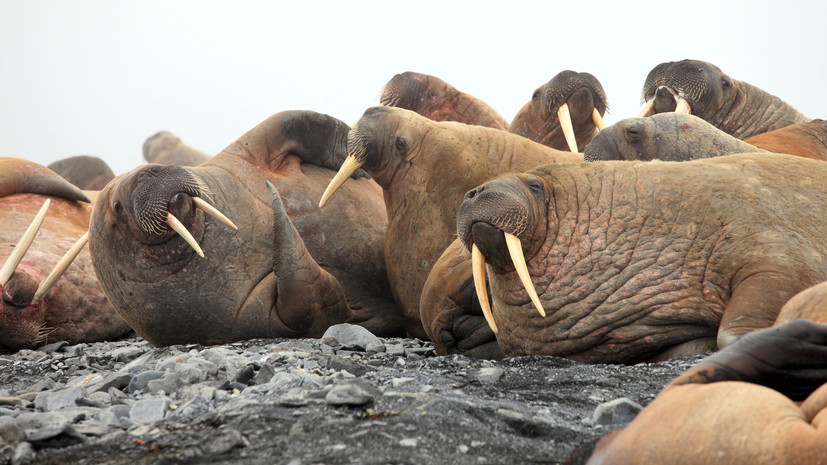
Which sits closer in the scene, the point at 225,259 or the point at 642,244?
the point at 642,244

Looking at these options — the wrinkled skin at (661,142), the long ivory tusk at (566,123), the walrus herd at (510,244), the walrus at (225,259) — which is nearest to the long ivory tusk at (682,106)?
the walrus herd at (510,244)

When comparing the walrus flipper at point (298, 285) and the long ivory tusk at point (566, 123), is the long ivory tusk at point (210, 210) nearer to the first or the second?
the walrus flipper at point (298, 285)

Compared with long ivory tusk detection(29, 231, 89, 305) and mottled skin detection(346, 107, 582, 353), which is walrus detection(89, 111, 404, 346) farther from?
mottled skin detection(346, 107, 582, 353)

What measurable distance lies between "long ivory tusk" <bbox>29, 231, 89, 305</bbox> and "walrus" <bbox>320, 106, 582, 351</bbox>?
5.95 feet

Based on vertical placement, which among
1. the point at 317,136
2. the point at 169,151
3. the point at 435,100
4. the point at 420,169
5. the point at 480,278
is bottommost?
the point at 169,151

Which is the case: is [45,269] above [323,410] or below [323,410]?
below

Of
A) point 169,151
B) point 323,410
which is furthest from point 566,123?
point 169,151

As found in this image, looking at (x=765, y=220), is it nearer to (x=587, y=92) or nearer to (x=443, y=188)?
(x=443, y=188)

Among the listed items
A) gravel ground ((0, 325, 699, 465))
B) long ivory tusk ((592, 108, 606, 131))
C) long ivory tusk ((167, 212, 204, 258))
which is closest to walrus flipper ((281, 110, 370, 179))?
long ivory tusk ((167, 212, 204, 258))

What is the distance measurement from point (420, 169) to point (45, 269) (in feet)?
10.1

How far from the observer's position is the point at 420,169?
578cm

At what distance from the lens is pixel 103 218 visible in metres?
5.80

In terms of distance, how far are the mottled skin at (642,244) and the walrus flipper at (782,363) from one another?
1.41 m

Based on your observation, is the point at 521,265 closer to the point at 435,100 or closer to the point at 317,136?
the point at 317,136
